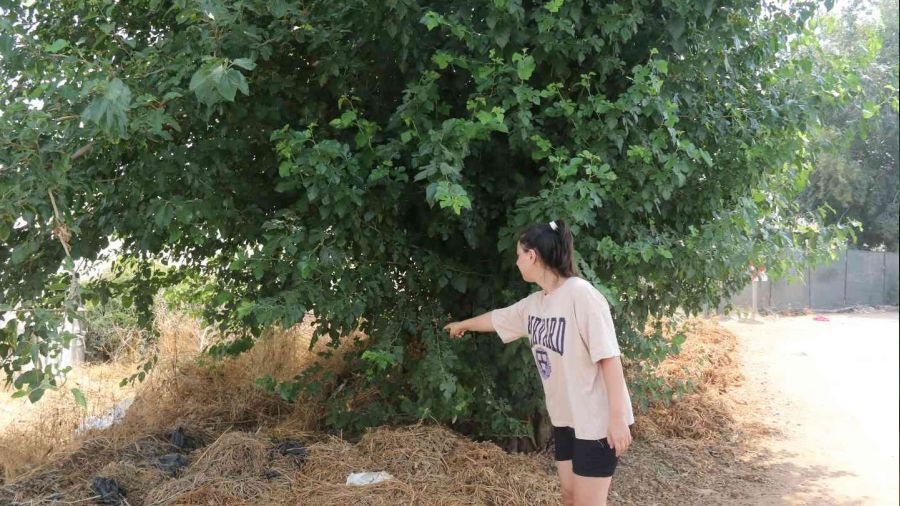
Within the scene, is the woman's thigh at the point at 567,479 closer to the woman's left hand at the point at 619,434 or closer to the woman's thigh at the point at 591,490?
the woman's thigh at the point at 591,490

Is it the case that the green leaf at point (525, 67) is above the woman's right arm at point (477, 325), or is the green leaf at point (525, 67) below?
above

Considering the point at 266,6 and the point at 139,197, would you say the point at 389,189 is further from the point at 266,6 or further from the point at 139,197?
the point at 139,197

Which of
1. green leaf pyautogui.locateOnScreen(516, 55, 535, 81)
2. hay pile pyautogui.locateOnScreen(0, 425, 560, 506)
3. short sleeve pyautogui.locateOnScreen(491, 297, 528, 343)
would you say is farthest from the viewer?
hay pile pyautogui.locateOnScreen(0, 425, 560, 506)

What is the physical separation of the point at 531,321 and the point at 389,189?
4.55 feet

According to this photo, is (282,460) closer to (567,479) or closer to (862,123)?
(567,479)

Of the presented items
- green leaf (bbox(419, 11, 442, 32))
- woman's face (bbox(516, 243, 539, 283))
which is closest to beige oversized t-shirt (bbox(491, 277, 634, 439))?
woman's face (bbox(516, 243, 539, 283))

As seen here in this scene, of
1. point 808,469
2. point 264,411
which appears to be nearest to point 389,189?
point 264,411

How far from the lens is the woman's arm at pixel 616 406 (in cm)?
323

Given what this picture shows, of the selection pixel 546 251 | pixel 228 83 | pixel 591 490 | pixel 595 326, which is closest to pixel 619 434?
pixel 591 490

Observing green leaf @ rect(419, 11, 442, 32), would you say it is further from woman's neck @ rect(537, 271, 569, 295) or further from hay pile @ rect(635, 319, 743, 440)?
hay pile @ rect(635, 319, 743, 440)

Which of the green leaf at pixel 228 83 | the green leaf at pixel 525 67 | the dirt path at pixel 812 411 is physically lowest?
the dirt path at pixel 812 411

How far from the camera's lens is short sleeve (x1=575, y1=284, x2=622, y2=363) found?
326 centimetres

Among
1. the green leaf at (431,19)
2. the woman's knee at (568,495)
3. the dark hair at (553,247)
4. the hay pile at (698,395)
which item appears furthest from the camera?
the hay pile at (698,395)

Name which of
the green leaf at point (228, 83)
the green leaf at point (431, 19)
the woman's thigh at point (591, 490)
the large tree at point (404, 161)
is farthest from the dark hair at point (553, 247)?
the green leaf at point (228, 83)
